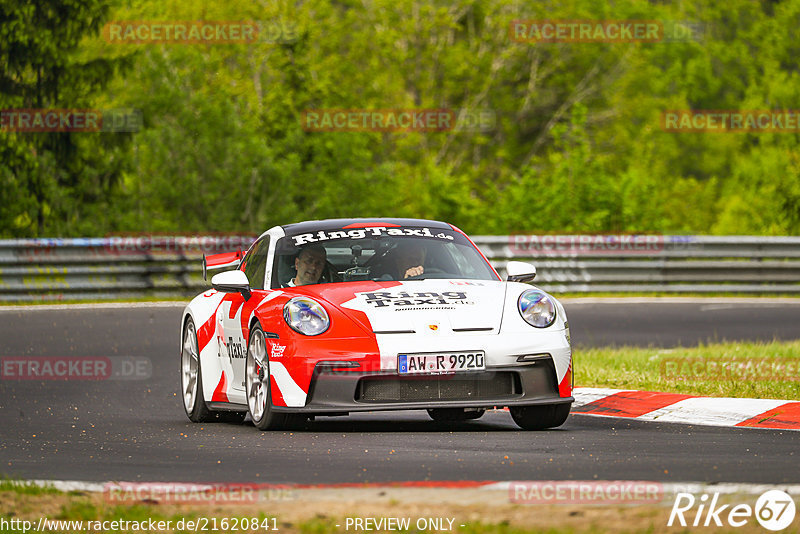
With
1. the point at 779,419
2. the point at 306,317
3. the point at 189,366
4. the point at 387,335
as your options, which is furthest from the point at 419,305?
the point at 189,366

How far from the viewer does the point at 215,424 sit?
10406 mm

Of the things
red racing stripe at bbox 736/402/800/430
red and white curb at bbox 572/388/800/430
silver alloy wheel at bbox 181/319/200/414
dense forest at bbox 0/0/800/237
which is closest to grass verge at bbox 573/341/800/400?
red and white curb at bbox 572/388/800/430

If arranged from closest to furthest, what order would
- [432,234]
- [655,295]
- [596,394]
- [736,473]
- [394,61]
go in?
1. [736,473]
2. [432,234]
3. [596,394]
4. [655,295]
5. [394,61]

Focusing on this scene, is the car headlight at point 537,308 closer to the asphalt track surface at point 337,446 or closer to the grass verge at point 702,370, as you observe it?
the asphalt track surface at point 337,446

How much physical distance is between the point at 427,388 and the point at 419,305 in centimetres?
51

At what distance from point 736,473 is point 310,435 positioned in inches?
121

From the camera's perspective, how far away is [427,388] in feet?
28.7

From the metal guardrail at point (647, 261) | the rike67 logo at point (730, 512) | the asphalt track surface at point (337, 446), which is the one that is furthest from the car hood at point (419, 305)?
the metal guardrail at point (647, 261)

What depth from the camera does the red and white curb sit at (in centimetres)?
939

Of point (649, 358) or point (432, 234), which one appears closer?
point (432, 234)

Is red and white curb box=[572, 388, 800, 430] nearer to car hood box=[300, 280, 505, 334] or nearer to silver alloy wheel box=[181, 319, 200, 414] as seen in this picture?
car hood box=[300, 280, 505, 334]

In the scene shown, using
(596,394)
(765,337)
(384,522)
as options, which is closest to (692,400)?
(596,394)

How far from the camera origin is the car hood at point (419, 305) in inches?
345

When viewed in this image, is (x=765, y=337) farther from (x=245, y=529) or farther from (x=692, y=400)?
(x=245, y=529)
